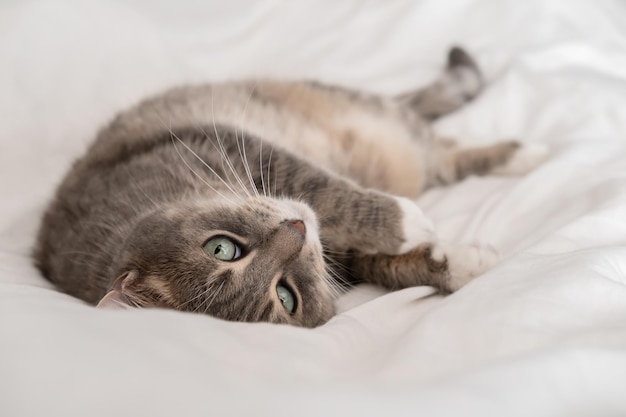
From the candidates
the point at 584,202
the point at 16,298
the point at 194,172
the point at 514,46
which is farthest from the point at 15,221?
the point at 514,46

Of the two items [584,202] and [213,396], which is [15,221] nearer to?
[213,396]

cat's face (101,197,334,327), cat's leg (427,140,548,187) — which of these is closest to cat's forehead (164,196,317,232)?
cat's face (101,197,334,327)

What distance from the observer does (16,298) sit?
933mm

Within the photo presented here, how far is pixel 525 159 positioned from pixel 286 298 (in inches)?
39.8

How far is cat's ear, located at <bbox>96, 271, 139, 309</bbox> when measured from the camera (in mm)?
1050

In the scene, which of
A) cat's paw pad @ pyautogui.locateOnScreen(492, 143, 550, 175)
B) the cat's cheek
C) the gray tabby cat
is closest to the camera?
the gray tabby cat

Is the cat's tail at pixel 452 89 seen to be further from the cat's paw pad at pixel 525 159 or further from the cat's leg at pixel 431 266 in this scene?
the cat's leg at pixel 431 266

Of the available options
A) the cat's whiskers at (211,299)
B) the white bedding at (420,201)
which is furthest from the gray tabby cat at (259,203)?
the white bedding at (420,201)

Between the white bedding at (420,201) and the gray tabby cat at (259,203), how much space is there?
112 millimetres

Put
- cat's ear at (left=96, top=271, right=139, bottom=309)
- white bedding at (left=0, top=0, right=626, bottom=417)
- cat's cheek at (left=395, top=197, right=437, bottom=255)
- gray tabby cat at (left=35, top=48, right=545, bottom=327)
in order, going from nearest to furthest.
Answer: white bedding at (left=0, top=0, right=626, bottom=417)
cat's ear at (left=96, top=271, right=139, bottom=309)
gray tabby cat at (left=35, top=48, right=545, bottom=327)
cat's cheek at (left=395, top=197, right=437, bottom=255)

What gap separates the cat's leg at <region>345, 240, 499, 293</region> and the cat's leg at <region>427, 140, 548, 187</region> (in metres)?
0.62

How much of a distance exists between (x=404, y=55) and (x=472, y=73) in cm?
39

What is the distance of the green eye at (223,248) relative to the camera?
3.95 feet

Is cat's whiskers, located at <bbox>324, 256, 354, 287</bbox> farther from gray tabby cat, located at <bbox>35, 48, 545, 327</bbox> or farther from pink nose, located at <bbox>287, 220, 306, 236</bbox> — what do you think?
pink nose, located at <bbox>287, 220, 306, 236</bbox>
